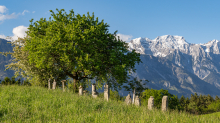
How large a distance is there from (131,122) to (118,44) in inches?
733

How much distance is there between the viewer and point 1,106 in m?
9.41

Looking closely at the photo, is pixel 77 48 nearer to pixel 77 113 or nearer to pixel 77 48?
pixel 77 48

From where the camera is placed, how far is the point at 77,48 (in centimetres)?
2030

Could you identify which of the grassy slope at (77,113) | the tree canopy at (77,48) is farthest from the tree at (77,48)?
the grassy slope at (77,113)

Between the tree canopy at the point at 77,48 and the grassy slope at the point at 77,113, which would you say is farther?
the tree canopy at the point at 77,48

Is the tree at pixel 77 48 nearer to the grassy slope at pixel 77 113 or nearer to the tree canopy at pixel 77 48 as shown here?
the tree canopy at pixel 77 48

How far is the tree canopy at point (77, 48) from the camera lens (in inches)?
772

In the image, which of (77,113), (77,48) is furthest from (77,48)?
(77,113)

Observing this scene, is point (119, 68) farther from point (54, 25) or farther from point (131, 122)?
point (131, 122)

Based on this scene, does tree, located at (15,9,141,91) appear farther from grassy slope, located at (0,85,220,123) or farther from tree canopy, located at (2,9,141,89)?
grassy slope, located at (0,85,220,123)

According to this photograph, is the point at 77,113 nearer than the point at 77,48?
Yes

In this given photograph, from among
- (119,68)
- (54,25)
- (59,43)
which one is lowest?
(119,68)

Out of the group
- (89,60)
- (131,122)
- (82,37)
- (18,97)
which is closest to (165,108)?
(131,122)

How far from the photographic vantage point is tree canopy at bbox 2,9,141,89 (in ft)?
64.3
